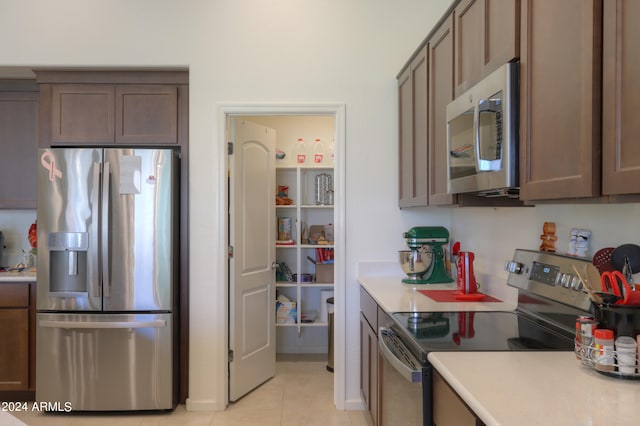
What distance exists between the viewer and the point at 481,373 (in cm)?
122

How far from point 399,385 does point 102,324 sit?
200 cm

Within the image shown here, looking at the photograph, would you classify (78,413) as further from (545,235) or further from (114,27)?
(545,235)

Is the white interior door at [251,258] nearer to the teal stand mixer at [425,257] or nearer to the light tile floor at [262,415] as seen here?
the light tile floor at [262,415]

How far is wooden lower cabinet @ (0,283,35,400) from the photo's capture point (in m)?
3.13

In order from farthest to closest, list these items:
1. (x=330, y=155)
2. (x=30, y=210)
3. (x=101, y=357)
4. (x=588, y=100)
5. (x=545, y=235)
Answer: (x=330, y=155) < (x=30, y=210) < (x=101, y=357) < (x=545, y=235) < (x=588, y=100)

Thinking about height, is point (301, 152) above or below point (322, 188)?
above

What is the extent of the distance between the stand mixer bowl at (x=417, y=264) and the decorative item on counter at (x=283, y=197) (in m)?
1.67

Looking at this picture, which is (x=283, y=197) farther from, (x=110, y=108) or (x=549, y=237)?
(x=549, y=237)

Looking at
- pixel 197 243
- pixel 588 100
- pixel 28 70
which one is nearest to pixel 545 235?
pixel 588 100

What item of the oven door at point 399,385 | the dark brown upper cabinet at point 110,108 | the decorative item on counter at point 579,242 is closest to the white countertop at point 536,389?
the oven door at point 399,385

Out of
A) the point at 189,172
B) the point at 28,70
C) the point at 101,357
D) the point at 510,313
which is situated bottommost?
the point at 101,357

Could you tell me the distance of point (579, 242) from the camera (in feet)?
5.45

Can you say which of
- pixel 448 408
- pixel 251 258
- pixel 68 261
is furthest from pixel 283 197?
pixel 448 408

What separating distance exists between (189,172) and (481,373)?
2447 mm
